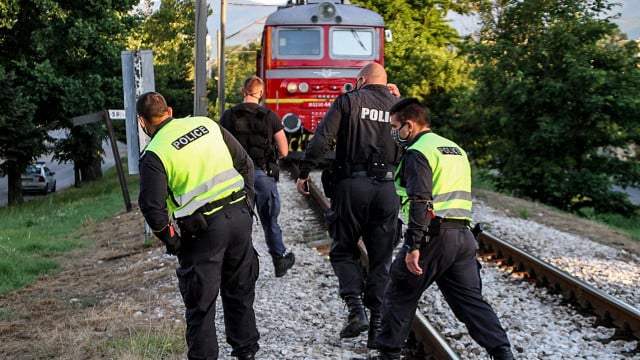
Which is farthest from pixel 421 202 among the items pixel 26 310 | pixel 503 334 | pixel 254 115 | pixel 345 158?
pixel 26 310

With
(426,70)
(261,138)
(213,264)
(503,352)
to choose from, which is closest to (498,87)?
(426,70)

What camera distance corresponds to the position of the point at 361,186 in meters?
5.58

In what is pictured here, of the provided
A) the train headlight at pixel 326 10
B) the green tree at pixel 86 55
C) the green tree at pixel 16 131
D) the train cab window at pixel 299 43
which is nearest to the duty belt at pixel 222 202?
the train cab window at pixel 299 43

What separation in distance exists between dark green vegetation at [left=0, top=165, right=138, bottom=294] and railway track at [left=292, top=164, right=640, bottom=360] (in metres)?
4.64

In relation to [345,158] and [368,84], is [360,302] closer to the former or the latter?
[345,158]

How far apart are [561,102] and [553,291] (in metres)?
9.37

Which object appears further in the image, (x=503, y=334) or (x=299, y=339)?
(x=299, y=339)

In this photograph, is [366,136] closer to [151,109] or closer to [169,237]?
[151,109]

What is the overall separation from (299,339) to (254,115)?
2.42 meters

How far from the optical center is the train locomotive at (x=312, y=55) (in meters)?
15.7

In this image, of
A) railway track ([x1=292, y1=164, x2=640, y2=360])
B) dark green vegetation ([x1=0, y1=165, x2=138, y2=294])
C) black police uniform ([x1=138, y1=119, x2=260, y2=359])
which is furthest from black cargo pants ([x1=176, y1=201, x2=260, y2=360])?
dark green vegetation ([x1=0, y1=165, x2=138, y2=294])

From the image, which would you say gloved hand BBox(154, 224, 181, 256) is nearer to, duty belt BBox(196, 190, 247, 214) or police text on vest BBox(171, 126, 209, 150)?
duty belt BBox(196, 190, 247, 214)

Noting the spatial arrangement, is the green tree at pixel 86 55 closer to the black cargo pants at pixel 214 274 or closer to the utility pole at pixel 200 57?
the utility pole at pixel 200 57

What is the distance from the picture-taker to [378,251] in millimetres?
5660
